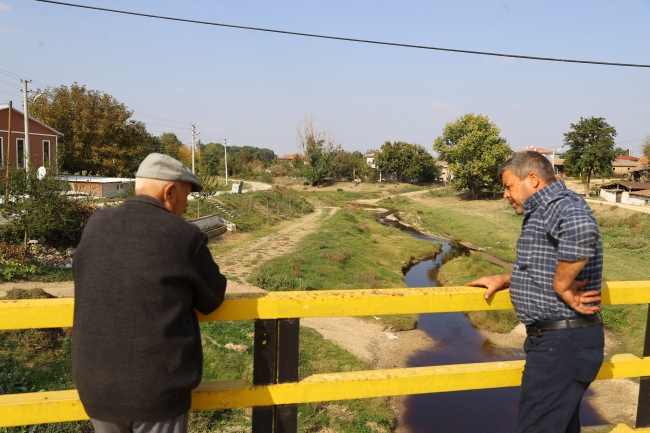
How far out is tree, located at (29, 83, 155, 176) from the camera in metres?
40.8

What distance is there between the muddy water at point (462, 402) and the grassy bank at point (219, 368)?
861 mm

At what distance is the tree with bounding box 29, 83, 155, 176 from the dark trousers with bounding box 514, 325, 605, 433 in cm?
4361

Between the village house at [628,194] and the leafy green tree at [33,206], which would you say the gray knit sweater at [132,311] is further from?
the village house at [628,194]

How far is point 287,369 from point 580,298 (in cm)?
142

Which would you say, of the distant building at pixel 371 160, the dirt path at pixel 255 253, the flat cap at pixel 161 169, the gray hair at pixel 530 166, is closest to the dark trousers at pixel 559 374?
the gray hair at pixel 530 166

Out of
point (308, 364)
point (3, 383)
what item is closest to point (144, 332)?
point (3, 383)

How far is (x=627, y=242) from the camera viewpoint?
25734mm

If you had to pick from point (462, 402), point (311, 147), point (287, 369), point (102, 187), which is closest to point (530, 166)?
point (287, 369)

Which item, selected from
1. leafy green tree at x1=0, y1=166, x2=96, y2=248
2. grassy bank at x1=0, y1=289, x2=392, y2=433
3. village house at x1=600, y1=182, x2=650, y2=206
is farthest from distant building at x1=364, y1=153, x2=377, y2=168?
grassy bank at x1=0, y1=289, x2=392, y2=433

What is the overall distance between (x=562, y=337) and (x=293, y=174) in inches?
3143

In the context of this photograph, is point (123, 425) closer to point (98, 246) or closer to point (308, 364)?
point (98, 246)

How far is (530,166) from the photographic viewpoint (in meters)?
2.59

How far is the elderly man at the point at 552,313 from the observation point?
2379mm

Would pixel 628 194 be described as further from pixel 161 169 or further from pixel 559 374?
pixel 161 169
